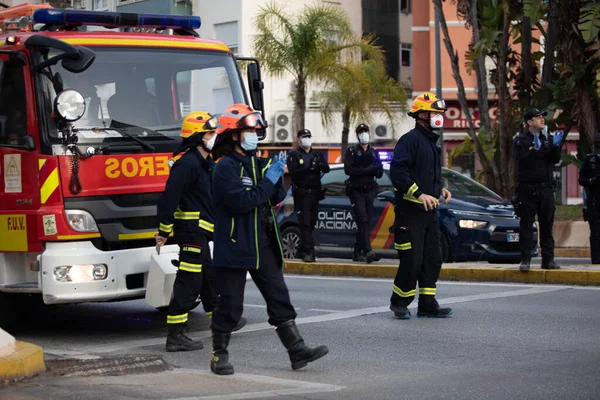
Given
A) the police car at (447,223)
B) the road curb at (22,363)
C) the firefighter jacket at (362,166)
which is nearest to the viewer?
the road curb at (22,363)

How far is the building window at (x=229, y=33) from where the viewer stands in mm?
40812

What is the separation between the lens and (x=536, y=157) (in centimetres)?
1330

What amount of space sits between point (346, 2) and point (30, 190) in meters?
34.9

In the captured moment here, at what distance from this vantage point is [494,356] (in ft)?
28.9

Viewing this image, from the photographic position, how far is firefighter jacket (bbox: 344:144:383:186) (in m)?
16.8

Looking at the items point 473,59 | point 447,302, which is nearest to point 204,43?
point 447,302

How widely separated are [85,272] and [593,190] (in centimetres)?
823

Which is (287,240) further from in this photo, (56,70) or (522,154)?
(56,70)

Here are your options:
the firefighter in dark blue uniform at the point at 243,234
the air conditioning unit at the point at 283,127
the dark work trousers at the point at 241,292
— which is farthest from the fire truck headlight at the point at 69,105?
the air conditioning unit at the point at 283,127

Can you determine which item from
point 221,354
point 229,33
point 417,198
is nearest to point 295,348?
point 221,354

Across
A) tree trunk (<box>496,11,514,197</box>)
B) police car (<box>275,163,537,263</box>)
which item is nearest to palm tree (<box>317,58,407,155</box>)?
tree trunk (<box>496,11,514,197</box>)

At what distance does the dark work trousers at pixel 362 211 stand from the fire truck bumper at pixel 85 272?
6772mm

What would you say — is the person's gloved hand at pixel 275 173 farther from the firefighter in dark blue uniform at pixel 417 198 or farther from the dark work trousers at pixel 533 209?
the dark work trousers at pixel 533 209

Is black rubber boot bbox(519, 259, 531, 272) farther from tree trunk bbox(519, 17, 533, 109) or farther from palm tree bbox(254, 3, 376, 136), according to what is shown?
palm tree bbox(254, 3, 376, 136)
